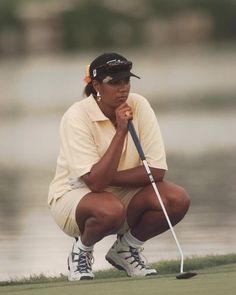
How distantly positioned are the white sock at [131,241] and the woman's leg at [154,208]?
0.05 m

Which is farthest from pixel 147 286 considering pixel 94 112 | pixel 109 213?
pixel 94 112

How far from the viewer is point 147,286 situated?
6.06 meters

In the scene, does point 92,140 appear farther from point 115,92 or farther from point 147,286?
point 147,286

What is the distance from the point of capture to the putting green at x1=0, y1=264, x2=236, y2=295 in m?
5.85

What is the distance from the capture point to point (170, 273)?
691 centimetres

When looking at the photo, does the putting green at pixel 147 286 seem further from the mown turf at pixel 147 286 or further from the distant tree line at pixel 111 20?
the distant tree line at pixel 111 20

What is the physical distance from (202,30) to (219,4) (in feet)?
4.57

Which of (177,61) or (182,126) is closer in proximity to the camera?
(182,126)

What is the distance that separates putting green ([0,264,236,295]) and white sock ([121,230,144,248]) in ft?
1.01

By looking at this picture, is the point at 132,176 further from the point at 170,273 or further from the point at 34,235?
the point at 34,235

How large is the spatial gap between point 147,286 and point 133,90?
13951mm

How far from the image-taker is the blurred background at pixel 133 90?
27.6 ft

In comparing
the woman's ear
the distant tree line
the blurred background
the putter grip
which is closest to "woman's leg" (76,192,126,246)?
the putter grip

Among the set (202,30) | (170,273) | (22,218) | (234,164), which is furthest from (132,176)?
(202,30)
